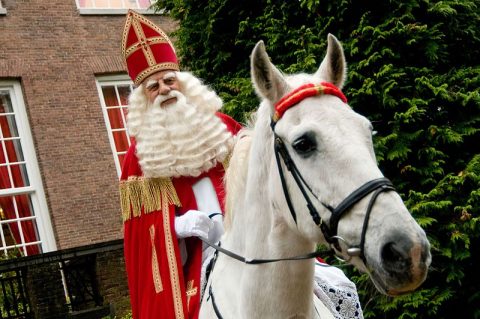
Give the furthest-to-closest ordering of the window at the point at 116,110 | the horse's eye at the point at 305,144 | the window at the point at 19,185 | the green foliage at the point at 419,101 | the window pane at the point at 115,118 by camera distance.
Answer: the window pane at the point at 115,118
the window at the point at 116,110
the window at the point at 19,185
the green foliage at the point at 419,101
the horse's eye at the point at 305,144

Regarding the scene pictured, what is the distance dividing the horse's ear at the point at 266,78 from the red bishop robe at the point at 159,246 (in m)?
1.18

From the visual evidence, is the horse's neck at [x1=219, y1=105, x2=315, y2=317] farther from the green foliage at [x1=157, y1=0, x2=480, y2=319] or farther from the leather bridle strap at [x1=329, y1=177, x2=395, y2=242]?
the green foliage at [x1=157, y1=0, x2=480, y2=319]

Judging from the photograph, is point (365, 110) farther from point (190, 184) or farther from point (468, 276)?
point (190, 184)

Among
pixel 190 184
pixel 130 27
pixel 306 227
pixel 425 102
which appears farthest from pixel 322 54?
pixel 306 227

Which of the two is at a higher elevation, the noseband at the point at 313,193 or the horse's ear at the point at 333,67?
the horse's ear at the point at 333,67

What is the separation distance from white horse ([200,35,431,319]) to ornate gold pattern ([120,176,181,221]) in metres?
0.70

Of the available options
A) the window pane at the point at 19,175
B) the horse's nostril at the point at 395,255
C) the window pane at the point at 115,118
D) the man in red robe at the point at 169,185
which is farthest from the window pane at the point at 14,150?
the horse's nostril at the point at 395,255

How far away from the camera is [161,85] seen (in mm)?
3795

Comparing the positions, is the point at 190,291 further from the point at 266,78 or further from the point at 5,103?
the point at 5,103

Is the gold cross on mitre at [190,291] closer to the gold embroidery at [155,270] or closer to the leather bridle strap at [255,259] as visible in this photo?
the gold embroidery at [155,270]

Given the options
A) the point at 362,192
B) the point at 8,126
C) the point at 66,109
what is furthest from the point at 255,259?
the point at 8,126

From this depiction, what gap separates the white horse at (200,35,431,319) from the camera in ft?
6.24

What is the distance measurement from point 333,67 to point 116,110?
1164 centimetres

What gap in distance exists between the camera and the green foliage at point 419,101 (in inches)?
204
